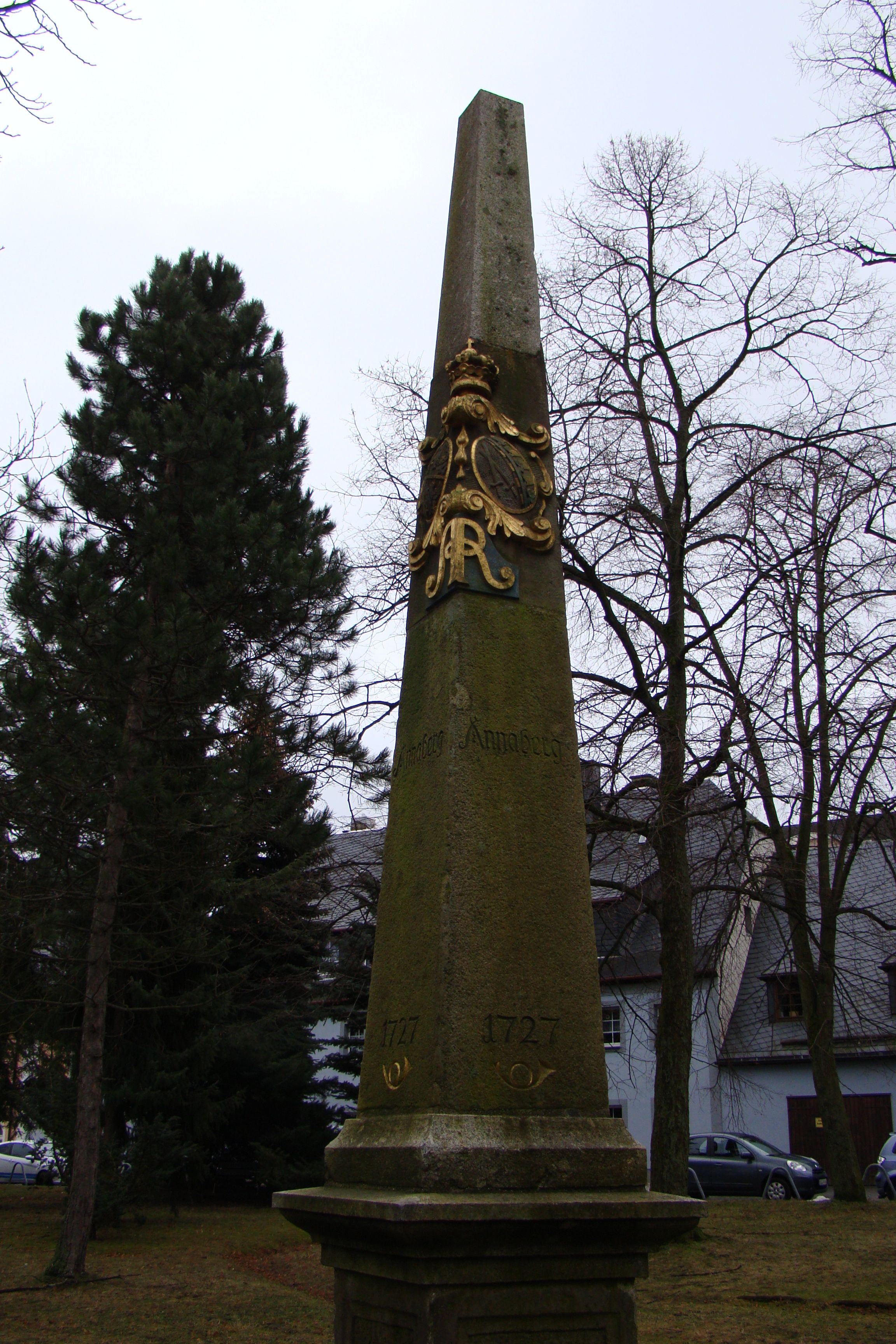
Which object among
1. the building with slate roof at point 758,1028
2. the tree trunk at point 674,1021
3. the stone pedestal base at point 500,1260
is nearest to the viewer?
the stone pedestal base at point 500,1260

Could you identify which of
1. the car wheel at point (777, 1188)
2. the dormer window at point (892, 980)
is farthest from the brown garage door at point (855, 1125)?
the car wheel at point (777, 1188)

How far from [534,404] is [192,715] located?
7.77 metres

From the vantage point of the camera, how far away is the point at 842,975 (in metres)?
22.2

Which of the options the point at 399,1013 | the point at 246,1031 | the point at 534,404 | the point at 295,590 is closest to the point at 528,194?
the point at 534,404

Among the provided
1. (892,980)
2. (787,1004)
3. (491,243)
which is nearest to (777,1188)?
(787,1004)

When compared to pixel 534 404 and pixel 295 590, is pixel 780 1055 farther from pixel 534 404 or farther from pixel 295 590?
pixel 534 404

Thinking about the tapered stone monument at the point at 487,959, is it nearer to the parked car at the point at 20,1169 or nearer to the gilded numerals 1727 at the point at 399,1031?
the gilded numerals 1727 at the point at 399,1031

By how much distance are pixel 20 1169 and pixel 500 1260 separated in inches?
1048

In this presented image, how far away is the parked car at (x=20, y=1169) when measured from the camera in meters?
24.4

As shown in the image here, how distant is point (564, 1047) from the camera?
387 centimetres

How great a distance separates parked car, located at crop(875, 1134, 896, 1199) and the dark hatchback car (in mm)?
1105

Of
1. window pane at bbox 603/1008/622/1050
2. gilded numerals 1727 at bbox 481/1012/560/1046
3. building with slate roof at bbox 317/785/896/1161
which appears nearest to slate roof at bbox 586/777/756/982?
building with slate roof at bbox 317/785/896/1161

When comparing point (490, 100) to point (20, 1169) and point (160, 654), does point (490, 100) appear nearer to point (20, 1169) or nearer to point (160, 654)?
point (160, 654)

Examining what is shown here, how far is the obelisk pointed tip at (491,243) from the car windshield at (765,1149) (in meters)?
18.5
